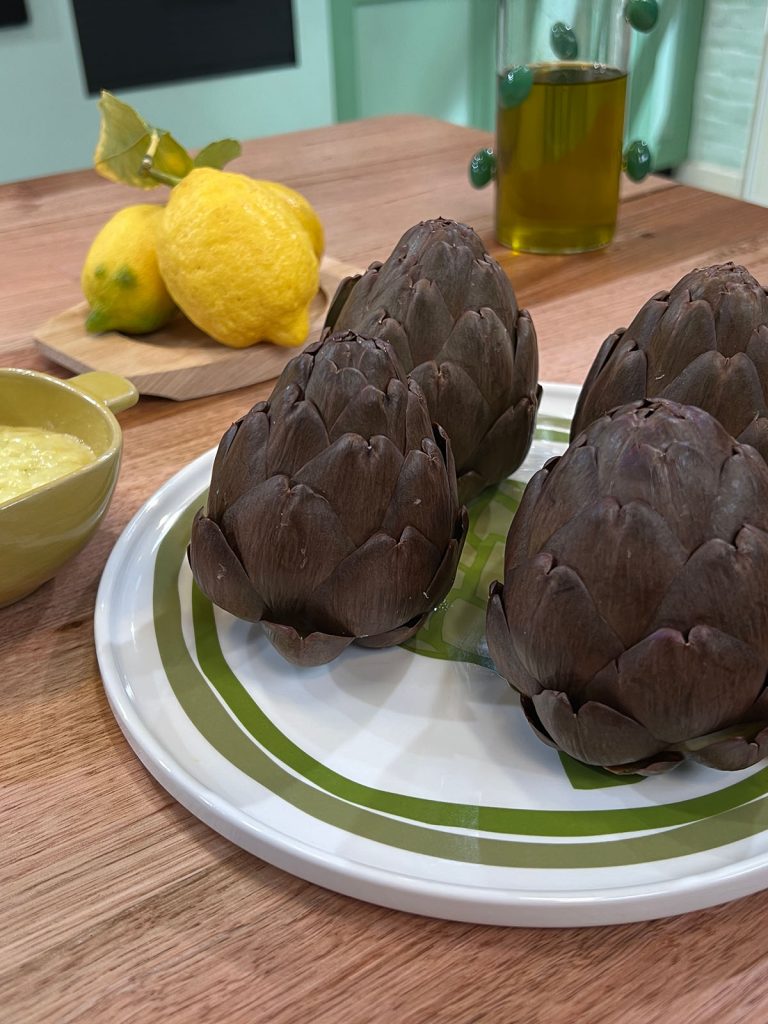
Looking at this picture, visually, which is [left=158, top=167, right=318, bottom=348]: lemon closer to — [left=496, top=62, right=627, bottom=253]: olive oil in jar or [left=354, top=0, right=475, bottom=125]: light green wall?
[left=496, top=62, right=627, bottom=253]: olive oil in jar

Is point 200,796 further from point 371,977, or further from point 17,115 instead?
point 17,115

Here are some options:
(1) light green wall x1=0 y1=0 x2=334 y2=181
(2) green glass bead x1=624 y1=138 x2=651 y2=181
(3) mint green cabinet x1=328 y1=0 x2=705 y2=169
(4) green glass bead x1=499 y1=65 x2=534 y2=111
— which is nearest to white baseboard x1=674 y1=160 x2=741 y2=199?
(3) mint green cabinet x1=328 y1=0 x2=705 y2=169

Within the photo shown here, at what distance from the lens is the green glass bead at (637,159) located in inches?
40.3

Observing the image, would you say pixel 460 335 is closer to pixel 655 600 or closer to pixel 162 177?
pixel 655 600

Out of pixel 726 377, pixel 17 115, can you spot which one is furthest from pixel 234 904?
pixel 17 115

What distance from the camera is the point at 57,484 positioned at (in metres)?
0.51

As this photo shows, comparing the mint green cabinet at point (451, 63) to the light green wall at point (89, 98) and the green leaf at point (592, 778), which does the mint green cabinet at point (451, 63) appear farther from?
the green leaf at point (592, 778)

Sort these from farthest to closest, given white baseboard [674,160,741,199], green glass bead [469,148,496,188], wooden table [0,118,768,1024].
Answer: white baseboard [674,160,741,199]
green glass bead [469,148,496,188]
wooden table [0,118,768,1024]

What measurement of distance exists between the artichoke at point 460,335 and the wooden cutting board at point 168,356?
8.8 inches

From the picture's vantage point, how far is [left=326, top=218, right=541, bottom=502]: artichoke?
1.87ft

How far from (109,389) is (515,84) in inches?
20.4

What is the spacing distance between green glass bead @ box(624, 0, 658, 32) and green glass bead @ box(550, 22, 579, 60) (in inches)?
2.0

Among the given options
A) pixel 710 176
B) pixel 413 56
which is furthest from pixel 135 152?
pixel 710 176

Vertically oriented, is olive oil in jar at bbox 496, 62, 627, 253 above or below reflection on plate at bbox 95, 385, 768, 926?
above
